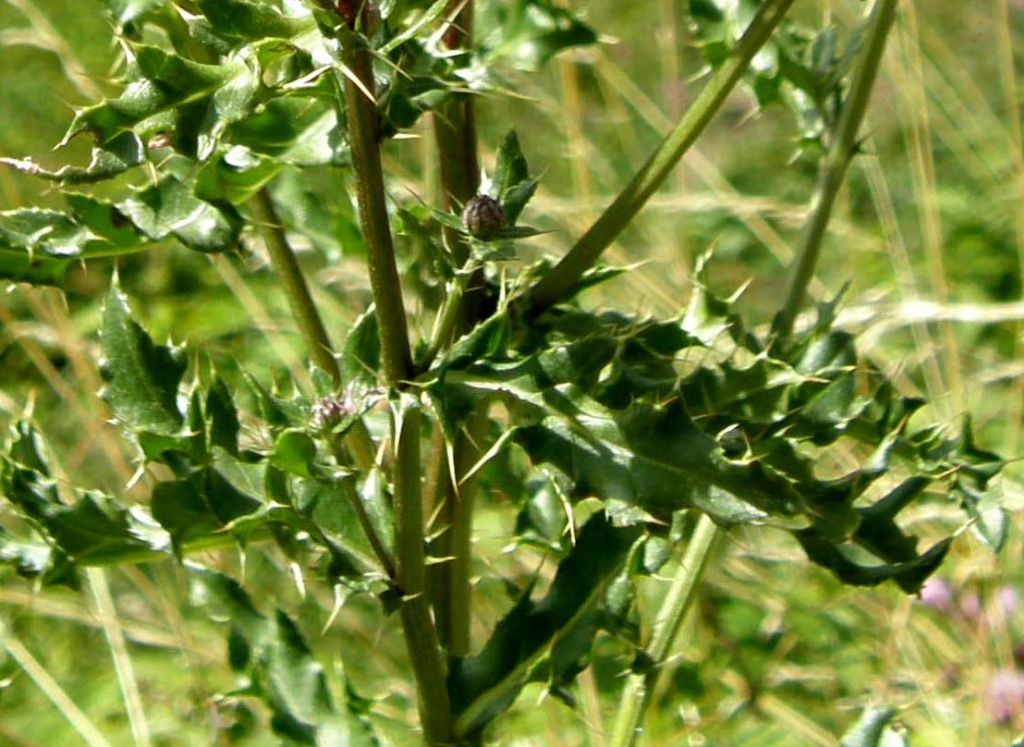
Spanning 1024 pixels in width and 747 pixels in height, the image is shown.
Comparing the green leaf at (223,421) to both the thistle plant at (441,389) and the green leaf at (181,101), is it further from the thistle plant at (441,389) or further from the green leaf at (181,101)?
the green leaf at (181,101)

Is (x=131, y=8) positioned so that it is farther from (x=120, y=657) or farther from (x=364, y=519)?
(x=120, y=657)

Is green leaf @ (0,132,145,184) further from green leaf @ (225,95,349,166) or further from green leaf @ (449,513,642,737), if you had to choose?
green leaf @ (449,513,642,737)

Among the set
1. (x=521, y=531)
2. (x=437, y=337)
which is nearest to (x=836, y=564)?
(x=521, y=531)

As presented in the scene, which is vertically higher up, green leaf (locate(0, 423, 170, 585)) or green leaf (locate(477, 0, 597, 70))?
green leaf (locate(477, 0, 597, 70))

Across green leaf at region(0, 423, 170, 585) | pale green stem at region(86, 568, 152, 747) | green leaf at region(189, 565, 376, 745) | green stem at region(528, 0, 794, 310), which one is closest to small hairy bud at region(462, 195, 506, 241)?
green stem at region(528, 0, 794, 310)

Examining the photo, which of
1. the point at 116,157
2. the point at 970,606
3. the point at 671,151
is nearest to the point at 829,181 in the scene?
the point at 671,151

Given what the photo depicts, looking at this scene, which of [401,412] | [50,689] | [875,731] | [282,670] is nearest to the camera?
[401,412]

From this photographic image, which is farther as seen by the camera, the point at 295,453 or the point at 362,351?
the point at 362,351
